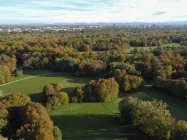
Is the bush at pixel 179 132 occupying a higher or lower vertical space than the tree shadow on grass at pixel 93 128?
higher

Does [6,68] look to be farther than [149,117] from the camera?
Yes

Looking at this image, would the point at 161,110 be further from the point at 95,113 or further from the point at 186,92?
the point at 186,92

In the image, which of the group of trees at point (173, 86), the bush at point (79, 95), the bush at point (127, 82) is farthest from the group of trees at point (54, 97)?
the group of trees at point (173, 86)

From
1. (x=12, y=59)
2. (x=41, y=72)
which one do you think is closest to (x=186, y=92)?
(x=41, y=72)

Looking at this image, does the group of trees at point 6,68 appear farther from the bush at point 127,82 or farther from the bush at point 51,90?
the bush at point 127,82

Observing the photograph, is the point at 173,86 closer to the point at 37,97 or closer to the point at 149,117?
the point at 149,117

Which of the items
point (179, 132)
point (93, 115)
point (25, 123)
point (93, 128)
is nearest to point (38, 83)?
point (93, 115)
